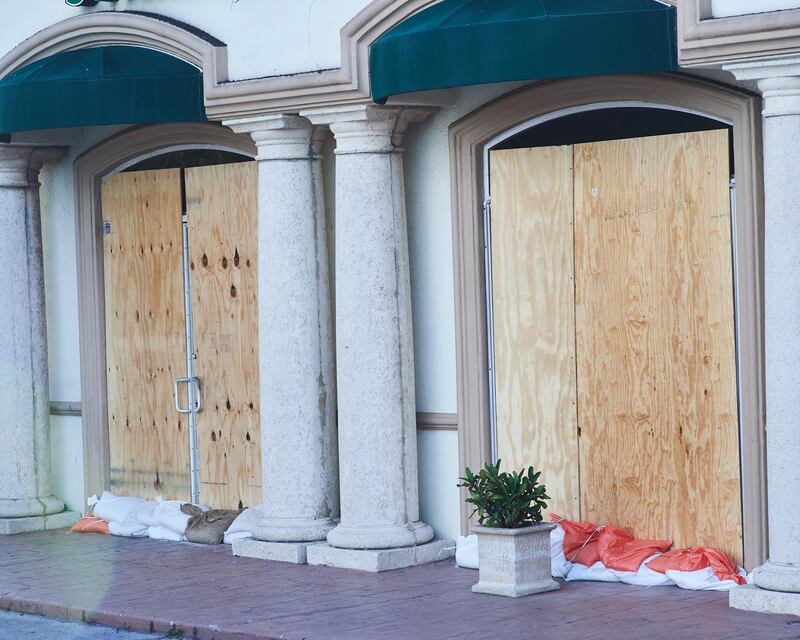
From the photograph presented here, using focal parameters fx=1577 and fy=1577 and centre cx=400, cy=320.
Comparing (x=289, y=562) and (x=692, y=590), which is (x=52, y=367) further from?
(x=692, y=590)

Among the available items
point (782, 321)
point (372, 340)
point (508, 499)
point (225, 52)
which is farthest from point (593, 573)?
point (225, 52)

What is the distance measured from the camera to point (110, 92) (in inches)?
424

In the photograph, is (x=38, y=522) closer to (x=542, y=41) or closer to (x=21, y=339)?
(x=21, y=339)

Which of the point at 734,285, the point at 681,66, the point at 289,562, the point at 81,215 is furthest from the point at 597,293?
the point at 81,215

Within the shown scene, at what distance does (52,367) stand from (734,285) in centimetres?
604

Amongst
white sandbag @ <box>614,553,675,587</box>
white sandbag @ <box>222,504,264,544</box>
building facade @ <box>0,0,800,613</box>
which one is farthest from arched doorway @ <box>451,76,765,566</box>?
white sandbag @ <box>222,504,264,544</box>

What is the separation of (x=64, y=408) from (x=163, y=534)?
5.40 ft

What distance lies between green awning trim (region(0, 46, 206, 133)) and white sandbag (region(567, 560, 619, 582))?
13.0ft

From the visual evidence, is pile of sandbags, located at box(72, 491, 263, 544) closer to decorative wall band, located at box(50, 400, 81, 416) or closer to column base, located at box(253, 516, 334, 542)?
column base, located at box(253, 516, 334, 542)

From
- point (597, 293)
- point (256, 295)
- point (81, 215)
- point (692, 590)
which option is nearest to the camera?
point (692, 590)

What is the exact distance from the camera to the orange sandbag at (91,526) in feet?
39.5

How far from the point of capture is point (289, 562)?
10375 mm

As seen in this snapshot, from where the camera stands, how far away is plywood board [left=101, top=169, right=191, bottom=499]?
12.0 meters

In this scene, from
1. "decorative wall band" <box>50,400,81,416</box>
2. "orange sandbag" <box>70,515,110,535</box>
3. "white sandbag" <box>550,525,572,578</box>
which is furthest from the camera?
"decorative wall band" <box>50,400,81,416</box>
